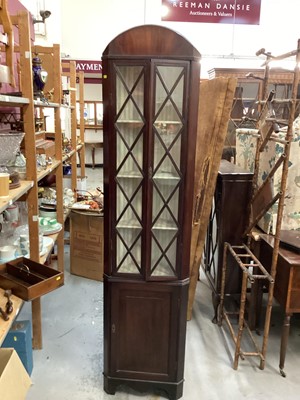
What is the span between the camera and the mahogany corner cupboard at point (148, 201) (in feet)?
5.67

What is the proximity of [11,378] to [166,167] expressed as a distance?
1229 mm

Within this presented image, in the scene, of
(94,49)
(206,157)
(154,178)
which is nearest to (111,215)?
(154,178)

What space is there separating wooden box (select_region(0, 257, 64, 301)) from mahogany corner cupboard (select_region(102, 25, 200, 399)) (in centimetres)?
30

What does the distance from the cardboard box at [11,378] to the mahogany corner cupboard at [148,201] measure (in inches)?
20.6

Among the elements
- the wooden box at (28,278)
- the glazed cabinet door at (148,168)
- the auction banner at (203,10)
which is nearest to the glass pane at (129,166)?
the glazed cabinet door at (148,168)

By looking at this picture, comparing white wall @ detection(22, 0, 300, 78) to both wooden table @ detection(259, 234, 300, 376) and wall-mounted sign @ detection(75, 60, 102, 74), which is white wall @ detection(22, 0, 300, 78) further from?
wooden table @ detection(259, 234, 300, 376)

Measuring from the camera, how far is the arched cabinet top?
166 centimetres

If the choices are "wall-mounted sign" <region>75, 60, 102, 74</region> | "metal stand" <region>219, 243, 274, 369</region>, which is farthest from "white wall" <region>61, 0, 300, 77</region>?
"metal stand" <region>219, 243, 274, 369</region>

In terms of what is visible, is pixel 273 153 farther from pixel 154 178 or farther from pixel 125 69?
pixel 125 69

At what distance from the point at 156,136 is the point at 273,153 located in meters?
1.15

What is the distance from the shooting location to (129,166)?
1.93 meters

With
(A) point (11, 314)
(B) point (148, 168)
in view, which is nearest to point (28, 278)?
(A) point (11, 314)

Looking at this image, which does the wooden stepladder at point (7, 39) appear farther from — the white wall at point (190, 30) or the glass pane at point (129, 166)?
the white wall at point (190, 30)

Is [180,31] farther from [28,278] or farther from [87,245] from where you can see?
[28,278]
